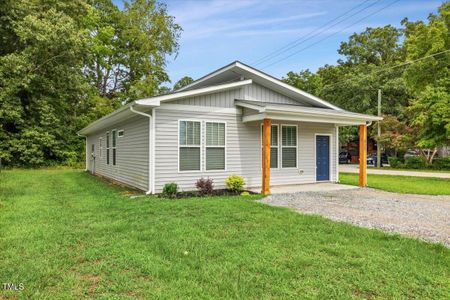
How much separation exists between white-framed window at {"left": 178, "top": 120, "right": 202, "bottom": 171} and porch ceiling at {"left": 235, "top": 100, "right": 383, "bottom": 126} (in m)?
1.68

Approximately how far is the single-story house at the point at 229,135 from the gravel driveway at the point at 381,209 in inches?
62.6

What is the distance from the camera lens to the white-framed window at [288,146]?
37.2 feet

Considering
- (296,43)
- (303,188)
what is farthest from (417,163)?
(303,188)

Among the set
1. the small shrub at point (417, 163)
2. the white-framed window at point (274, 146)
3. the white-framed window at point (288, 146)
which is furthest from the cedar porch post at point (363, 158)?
the small shrub at point (417, 163)

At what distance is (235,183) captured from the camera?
9.69 meters

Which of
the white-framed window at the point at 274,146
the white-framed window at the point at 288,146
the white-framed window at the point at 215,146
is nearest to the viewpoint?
the white-framed window at the point at 215,146

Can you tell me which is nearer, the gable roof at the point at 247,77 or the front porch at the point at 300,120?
the front porch at the point at 300,120

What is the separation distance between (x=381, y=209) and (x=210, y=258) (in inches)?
198

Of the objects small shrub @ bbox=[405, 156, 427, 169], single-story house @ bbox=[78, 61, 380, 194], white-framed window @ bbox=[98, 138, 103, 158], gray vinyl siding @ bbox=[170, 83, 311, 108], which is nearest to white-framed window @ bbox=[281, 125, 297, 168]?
single-story house @ bbox=[78, 61, 380, 194]

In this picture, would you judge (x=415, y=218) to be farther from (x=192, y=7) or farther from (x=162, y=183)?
(x=192, y=7)

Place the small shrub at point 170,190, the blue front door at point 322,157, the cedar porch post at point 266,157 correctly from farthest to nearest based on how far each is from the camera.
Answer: the blue front door at point 322,157 < the cedar porch post at point 266,157 < the small shrub at point 170,190

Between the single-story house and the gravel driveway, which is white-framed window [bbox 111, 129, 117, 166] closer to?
the single-story house

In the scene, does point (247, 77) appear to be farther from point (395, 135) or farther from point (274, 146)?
point (395, 135)

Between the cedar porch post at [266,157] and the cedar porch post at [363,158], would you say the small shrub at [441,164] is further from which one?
the cedar porch post at [266,157]
